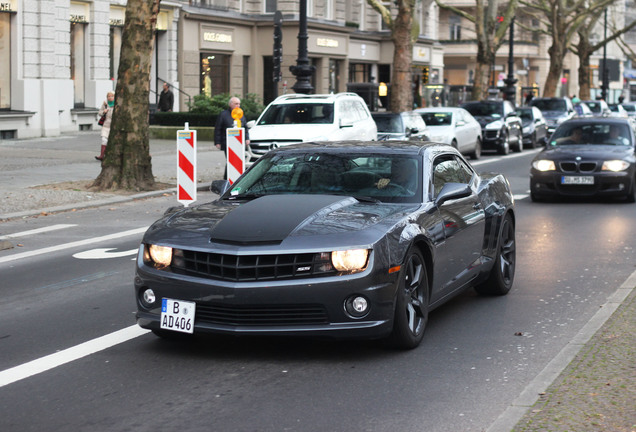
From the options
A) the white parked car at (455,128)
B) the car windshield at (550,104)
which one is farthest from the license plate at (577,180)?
the car windshield at (550,104)

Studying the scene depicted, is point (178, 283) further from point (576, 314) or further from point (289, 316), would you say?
point (576, 314)

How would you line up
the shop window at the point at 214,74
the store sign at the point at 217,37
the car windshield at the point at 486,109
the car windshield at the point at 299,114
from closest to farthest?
the car windshield at the point at 299,114 < the car windshield at the point at 486,109 < the store sign at the point at 217,37 < the shop window at the point at 214,74

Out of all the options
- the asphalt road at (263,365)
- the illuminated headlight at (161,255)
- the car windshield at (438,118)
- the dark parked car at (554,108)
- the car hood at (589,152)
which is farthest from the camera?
the dark parked car at (554,108)

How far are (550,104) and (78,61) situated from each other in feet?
64.5

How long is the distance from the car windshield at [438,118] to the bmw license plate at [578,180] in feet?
41.9

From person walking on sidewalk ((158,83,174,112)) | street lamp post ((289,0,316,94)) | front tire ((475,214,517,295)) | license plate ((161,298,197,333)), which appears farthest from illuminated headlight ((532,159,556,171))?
person walking on sidewalk ((158,83,174,112))

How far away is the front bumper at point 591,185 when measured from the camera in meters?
18.4

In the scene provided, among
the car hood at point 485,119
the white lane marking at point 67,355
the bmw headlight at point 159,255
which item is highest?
the car hood at point 485,119

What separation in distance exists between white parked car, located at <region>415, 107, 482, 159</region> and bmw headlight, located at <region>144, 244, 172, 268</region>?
23.3m

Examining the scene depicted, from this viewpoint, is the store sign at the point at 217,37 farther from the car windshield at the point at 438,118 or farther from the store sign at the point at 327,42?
the car windshield at the point at 438,118

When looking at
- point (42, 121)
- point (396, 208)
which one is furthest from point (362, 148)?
point (42, 121)

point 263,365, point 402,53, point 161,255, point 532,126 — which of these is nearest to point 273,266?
point 263,365

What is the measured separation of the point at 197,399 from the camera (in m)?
6.08

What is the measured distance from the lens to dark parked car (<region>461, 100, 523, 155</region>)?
34938 mm
